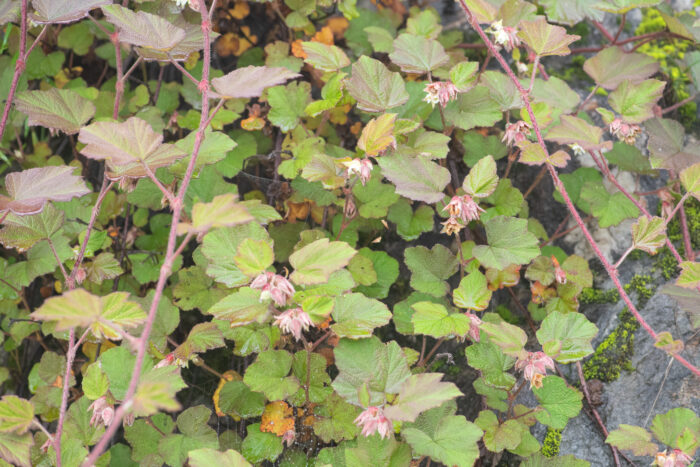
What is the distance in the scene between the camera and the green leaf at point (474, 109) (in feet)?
5.22

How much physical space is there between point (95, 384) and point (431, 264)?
829 mm

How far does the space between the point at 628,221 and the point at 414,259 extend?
750 millimetres

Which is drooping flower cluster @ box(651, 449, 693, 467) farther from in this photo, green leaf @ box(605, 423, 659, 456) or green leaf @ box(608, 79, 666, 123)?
green leaf @ box(608, 79, 666, 123)

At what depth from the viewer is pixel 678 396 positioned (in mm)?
1455

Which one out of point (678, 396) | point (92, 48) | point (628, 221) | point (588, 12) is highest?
point (588, 12)

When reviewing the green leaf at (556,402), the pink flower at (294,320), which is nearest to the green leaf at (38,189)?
the pink flower at (294,320)

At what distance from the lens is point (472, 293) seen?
1.35 metres

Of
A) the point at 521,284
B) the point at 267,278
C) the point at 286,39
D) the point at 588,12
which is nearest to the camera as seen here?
the point at 267,278

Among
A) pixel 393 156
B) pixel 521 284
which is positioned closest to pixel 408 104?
pixel 393 156

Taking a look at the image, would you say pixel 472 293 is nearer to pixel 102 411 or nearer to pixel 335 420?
pixel 335 420

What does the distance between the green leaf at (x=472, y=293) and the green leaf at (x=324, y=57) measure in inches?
27.2

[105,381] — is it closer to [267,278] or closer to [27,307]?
[267,278]

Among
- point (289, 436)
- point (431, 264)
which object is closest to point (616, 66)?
point (431, 264)

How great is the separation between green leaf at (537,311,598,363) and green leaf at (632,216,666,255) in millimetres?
223
